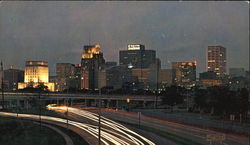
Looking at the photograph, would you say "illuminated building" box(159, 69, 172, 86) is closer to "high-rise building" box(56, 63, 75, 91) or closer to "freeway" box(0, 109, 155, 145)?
"high-rise building" box(56, 63, 75, 91)

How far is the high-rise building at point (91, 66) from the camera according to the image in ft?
461

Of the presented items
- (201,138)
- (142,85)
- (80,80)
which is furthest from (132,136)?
(142,85)

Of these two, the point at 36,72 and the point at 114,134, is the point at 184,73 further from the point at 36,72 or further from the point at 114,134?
the point at 114,134

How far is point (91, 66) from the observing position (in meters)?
146

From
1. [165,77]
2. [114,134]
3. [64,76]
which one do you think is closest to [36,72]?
[64,76]

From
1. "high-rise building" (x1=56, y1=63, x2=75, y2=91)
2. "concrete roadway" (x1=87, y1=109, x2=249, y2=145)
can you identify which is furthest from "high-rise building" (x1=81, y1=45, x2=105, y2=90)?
"concrete roadway" (x1=87, y1=109, x2=249, y2=145)

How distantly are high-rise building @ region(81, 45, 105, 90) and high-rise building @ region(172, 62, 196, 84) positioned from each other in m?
41.4

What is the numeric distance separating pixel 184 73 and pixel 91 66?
54.8 m

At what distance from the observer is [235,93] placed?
1608 inches

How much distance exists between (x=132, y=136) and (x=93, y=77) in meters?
116

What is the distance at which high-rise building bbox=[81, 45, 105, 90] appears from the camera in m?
140

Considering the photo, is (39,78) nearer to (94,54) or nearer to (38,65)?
(38,65)

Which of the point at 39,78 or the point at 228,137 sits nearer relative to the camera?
the point at 228,137

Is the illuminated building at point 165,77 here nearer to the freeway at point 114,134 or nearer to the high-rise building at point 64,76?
the high-rise building at point 64,76
